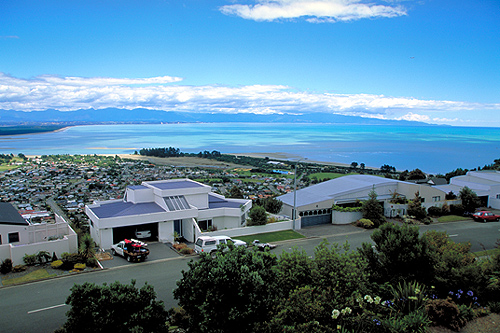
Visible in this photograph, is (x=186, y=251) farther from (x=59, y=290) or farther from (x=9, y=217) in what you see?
(x=9, y=217)

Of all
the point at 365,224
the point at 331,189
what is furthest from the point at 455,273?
the point at 331,189

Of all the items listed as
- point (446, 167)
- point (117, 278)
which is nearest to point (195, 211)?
point (117, 278)

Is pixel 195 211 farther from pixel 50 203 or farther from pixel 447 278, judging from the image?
pixel 50 203

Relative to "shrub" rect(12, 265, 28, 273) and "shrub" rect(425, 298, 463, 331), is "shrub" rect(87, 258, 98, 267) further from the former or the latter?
"shrub" rect(425, 298, 463, 331)

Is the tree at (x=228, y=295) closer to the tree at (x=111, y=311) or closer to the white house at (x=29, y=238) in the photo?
the tree at (x=111, y=311)

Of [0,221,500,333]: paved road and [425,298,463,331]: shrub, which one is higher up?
[425,298,463,331]: shrub

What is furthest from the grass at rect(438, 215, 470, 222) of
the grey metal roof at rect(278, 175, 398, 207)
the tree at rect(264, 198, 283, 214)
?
the tree at rect(264, 198, 283, 214)

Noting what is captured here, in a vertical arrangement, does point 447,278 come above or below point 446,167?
above
